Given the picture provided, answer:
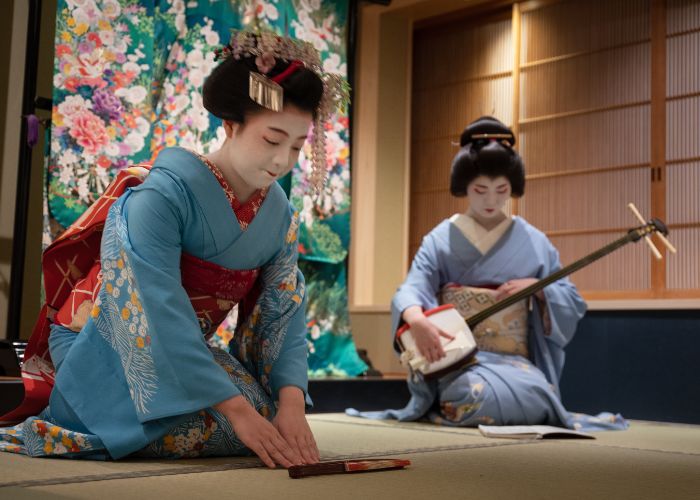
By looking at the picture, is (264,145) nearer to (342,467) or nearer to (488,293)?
(342,467)

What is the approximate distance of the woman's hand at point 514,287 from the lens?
171 inches

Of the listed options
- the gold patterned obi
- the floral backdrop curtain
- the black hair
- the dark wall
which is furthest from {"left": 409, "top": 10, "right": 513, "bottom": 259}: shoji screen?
the black hair

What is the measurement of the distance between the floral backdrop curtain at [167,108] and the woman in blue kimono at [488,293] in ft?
4.92

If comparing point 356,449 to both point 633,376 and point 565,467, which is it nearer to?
point 565,467

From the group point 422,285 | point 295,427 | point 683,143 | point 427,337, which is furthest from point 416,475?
point 683,143

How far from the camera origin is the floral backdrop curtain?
15.5 feet

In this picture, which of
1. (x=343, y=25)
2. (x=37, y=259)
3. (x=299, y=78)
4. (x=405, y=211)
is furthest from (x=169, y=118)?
(x=299, y=78)

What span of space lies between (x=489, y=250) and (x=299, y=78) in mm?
A: 2107

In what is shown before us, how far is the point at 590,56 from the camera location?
635 cm

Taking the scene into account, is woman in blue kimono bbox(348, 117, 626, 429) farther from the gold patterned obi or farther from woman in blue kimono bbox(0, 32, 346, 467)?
woman in blue kimono bbox(0, 32, 346, 467)

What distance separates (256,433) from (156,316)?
397mm

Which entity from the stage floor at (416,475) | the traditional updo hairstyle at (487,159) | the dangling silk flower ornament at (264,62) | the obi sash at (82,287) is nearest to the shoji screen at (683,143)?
the traditional updo hairstyle at (487,159)

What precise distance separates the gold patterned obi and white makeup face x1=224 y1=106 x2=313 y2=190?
6.60 feet

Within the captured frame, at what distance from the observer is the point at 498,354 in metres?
4.47
